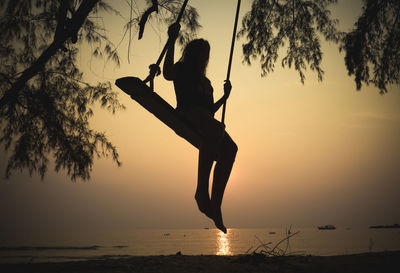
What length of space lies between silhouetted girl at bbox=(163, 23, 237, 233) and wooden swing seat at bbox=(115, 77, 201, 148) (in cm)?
8

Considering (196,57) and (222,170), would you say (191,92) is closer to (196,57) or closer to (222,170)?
(196,57)

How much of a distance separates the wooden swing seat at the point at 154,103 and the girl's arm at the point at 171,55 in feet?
1.19

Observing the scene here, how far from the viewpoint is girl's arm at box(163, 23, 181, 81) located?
2.64 m

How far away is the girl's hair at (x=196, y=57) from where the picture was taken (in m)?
A: 2.79

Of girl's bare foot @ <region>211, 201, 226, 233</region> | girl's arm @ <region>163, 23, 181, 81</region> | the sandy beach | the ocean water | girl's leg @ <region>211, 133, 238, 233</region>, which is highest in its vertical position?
girl's arm @ <region>163, 23, 181, 81</region>

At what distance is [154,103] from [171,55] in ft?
1.80

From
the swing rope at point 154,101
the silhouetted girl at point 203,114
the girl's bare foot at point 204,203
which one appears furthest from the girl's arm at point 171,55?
the girl's bare foot at point 204,203

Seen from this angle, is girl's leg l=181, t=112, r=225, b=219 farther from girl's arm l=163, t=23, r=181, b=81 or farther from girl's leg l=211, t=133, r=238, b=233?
girl's arm l=163, t=23, r=181, b=81

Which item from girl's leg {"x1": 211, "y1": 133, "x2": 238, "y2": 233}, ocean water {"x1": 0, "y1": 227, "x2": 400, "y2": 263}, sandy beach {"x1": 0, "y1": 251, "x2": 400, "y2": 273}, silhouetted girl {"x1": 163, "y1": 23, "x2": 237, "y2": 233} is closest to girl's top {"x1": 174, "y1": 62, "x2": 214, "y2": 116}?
silhouetted girl {"x1": 163, "y1": 23, "x2": 237, "y2": 233}

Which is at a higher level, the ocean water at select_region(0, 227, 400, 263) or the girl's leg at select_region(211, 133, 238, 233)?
the girl's leg at select_region(211, 133, 238, 233)

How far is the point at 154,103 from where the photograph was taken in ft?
7.72

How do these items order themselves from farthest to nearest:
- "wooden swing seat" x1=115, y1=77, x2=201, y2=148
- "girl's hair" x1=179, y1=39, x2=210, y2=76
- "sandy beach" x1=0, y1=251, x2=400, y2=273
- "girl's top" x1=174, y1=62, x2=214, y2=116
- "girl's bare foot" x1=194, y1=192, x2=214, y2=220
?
1. "sandy beach" x1=0, y1=251, x2=400, y2=273
2. "girl's hair" x1=179, y1=39, x2=210, y2=76
3. "girl's top" x1=174, y1=62, x2=214, y2=116
4. "girl's bare foot" x1=194, y1=192, x2=214, y2=220
5. "wooden swing seat" x1=115, y1=77, x2=201, y2=148

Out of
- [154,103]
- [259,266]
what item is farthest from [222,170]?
[259,266]

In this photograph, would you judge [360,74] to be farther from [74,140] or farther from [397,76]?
[74,140]
